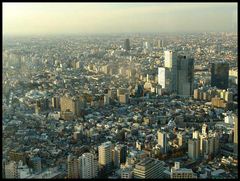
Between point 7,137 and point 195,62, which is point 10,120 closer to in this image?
point 7,137

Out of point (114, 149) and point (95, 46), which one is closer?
point (114, 149)

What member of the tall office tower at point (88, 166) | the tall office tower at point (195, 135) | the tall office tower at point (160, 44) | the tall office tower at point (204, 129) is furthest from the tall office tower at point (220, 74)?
the tall office tower at point (88, 166)

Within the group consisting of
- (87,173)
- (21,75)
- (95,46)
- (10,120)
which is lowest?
(87,173)

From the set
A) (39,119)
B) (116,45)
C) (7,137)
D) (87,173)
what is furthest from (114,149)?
(116,45)

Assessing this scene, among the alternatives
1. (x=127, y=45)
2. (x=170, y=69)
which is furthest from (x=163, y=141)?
(x=170, y=69)

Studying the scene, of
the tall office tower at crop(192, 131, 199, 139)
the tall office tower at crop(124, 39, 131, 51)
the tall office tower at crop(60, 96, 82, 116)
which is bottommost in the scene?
the tall office tower at crop(192, 131, 199, 139)

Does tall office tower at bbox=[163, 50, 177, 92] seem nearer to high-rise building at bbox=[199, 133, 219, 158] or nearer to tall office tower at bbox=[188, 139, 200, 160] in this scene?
high-rise building at bbox=[199, 133, 219, 158]

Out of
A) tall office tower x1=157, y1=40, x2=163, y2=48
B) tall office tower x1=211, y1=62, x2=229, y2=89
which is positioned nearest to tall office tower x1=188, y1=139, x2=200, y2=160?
tall office tower x1=211, y1=62, x2=229, y2=89
